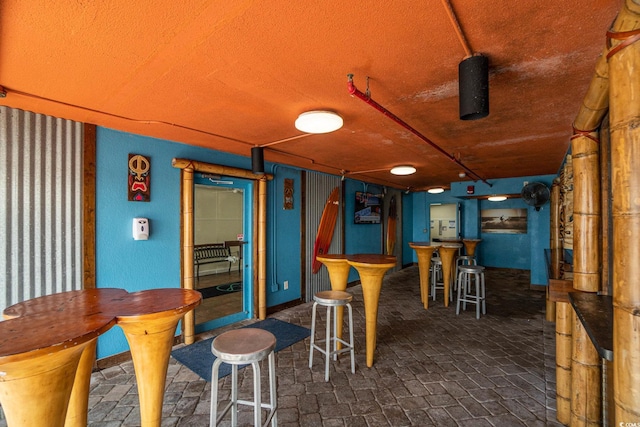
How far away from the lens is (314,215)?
587cm

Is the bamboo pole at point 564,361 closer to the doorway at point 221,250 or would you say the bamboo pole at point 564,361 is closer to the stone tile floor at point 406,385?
the stone tile floor at point 406,385

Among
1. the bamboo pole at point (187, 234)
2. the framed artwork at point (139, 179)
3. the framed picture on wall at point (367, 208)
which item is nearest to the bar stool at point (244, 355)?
the bamboo pole at point (187, 234)

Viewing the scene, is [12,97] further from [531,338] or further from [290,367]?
[531,338]

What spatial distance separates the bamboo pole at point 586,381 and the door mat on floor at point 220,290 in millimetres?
5637

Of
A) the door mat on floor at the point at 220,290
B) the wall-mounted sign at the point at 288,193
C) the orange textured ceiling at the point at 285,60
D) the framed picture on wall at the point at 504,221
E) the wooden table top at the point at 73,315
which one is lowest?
the door mat on floor at the point at 220,290

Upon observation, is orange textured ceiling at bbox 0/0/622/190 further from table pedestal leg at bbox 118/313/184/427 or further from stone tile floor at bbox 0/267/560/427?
stone tile floor at bbox 0/267/560/427

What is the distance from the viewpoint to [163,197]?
3.59 metres

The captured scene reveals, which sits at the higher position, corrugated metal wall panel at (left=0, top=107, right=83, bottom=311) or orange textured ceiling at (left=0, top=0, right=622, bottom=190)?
orange textured ceiling at (left=0, top=0, right=622, bottom=190)

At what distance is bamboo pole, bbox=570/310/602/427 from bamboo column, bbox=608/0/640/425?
115 centimetres

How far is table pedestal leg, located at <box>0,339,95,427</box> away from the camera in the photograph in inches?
43.6

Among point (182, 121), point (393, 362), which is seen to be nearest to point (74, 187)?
point (182, 121)

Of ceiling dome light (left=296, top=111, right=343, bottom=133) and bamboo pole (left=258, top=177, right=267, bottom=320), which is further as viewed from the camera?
bamboo pole (left=258, top=177, right=267, bottom=320)

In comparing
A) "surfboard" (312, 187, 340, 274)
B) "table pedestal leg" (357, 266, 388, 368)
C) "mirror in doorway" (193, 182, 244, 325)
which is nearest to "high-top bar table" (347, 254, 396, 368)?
"table pedestal leg" (357, 266, 388, 368)

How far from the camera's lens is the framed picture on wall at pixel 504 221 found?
9.05 meters
